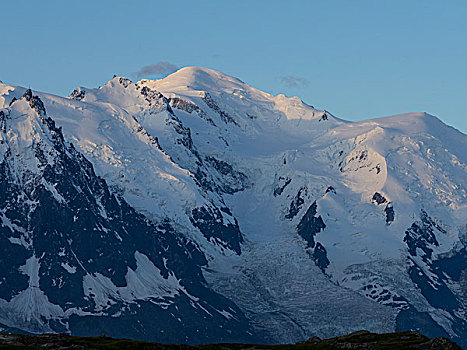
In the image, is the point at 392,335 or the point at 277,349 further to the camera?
the point at 392,335

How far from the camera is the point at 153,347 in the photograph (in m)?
174

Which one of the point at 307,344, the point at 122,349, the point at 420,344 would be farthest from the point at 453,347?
the point at 122,349

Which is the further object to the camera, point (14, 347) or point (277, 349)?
point (277, 349)

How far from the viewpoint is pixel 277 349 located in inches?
7244

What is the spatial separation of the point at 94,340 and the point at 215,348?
19.3 meters

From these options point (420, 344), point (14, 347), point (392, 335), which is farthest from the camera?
point (392, 335)

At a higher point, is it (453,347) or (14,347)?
(14,347)

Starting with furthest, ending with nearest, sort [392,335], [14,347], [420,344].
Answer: [392,335] → [420,344] → [14,347]

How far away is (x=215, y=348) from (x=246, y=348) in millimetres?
5287

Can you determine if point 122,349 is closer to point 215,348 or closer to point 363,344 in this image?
point 215,348

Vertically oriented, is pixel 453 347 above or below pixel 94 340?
below

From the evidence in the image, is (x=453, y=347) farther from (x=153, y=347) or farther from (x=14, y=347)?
(x=14, y=347)

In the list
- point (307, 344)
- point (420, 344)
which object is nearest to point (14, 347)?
point (307, 344)

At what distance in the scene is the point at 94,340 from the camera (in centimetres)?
18188
